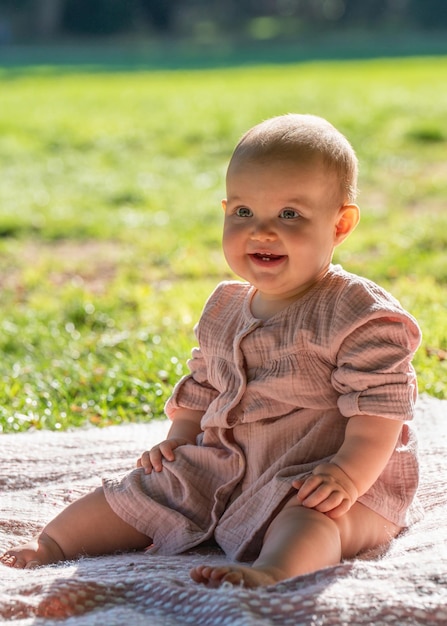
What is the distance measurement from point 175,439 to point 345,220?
2.58ft

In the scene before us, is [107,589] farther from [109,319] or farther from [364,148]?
[364,148]

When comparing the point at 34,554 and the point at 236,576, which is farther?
the point at 34,554

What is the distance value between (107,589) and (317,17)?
33328 millimetres

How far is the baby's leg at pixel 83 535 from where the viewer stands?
2895 mm

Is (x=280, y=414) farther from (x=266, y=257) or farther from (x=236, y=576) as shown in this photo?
(x=236, y=576)

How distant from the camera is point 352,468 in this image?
2609 millimetres

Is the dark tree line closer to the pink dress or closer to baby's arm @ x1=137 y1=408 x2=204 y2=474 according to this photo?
baby's arm @ x1=137 y1=408 x2=204 y2=474

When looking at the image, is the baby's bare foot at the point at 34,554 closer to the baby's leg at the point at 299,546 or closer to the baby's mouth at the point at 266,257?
the baby's leg at the point at 299,546

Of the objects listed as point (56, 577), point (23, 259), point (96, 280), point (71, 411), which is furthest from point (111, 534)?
point (23, 259)

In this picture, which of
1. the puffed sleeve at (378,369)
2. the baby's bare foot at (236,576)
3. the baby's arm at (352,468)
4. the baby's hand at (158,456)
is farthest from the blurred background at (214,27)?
the baby's bare foot at (236,576)

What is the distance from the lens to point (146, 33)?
31.2 meters

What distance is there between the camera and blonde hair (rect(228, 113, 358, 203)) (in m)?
2.76

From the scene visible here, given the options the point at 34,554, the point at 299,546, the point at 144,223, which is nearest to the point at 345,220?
the point at 299,546

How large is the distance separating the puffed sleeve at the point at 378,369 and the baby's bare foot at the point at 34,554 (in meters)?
0.86
